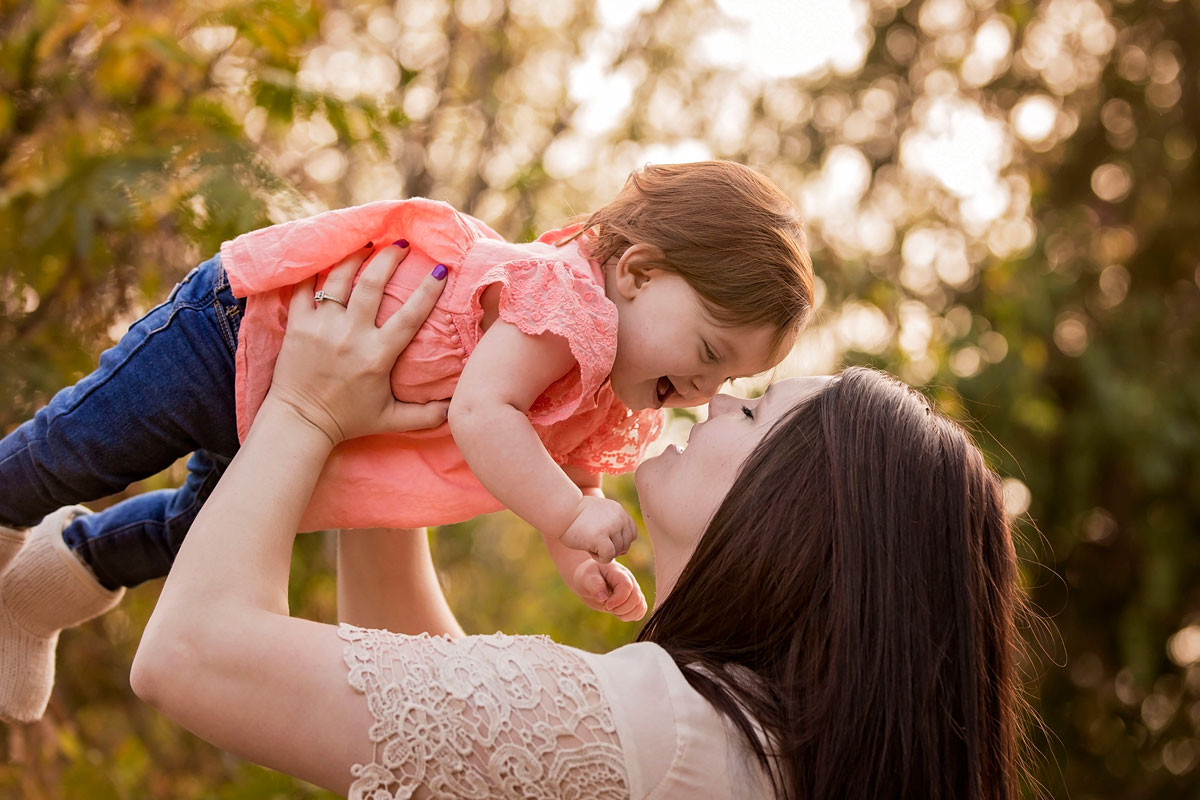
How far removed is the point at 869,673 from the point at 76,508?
1523 mm

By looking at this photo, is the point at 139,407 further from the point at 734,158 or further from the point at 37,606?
the point at 734,158

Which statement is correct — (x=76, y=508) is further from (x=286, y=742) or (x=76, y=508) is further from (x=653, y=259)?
(x=653, y=259)

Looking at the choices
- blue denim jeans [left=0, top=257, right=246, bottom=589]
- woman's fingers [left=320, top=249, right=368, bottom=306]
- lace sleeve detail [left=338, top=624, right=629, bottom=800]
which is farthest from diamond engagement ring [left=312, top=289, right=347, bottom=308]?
lace sleeve detail [left=338, top=624, right=629, bottom=800]

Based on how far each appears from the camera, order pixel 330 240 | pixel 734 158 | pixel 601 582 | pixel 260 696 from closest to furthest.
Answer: pixel 260 696
pixel 330 240
pixel 601 582
pixel 734 158

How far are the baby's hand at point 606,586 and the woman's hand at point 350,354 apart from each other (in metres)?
0.36

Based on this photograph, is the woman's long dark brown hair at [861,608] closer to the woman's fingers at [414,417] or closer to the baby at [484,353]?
the baby at [484,353]

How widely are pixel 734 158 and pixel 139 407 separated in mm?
3501

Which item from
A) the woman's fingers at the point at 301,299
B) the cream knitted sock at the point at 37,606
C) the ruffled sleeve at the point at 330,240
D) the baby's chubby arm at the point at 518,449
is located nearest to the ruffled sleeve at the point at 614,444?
the baby's chubby arm at the point at 518,449

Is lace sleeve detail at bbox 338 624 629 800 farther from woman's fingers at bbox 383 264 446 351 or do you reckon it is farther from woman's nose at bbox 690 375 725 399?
woman's nose at bbox 690 375 725 399

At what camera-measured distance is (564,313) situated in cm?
159

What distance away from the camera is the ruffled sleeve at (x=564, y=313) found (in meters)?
1.58

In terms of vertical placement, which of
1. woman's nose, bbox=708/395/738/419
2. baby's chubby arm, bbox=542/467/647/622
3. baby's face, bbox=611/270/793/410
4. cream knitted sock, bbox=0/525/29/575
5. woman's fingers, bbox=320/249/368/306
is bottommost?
baby's chubby arm, bbox=542/467/647/622

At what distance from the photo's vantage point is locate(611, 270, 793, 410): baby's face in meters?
1.69

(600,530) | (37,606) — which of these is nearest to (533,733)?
(600,530)
